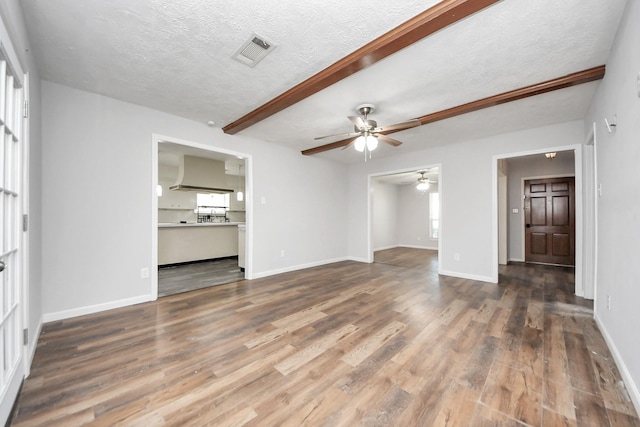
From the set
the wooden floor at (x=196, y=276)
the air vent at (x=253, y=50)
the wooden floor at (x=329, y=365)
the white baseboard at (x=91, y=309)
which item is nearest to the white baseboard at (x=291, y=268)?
the wooden floor at (x=196, y=276)

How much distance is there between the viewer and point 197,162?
19.6 ft

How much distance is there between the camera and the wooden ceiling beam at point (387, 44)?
1632 millimetres

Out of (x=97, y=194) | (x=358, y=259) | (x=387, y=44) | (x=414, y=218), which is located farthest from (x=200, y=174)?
(x=414, y=218)

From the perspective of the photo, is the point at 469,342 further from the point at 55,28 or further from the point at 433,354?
the point at 55,28

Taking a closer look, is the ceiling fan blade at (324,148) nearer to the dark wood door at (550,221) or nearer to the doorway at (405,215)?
the doorway at (405,215)

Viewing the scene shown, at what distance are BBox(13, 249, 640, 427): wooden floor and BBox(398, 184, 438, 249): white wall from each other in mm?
5216

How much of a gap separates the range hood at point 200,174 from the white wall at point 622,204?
647cm

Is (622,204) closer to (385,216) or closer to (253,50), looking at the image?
(253,50)

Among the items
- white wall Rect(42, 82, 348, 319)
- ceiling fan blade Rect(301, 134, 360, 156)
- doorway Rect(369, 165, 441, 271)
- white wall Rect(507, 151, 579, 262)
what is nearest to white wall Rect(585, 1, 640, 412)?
ceiling fan blade Rect(301, 134, 360, 156)

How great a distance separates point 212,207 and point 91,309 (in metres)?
5.95

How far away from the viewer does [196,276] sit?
15.1 ft

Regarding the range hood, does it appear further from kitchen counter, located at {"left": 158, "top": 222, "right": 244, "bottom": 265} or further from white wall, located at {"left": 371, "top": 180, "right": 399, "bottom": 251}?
white wall, located at {"left": 371, "top": 180, "right": 399, "bottom": 251}

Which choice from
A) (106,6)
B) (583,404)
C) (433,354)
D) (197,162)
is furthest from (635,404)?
(197,162)

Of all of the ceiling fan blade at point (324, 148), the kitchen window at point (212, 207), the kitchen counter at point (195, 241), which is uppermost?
the ceiling fan blade at point (324, 148)
